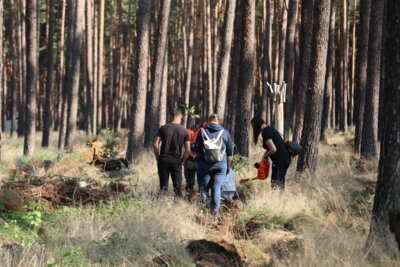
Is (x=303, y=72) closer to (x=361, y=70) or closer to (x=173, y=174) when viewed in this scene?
(x=361, y=70)

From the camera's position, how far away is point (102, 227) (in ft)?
26.1

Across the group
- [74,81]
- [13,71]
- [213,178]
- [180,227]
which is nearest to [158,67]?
[74,81]

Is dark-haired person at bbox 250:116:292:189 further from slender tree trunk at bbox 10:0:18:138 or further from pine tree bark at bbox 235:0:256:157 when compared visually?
slender tree trunk at bbox 10:0:18:138

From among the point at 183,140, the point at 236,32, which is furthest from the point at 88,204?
the point at 236,32

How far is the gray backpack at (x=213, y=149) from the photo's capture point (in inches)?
363

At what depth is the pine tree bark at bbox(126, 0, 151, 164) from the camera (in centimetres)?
1680

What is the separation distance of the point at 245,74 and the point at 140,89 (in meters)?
3.76

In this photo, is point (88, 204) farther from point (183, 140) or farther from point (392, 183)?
point (392, 183)

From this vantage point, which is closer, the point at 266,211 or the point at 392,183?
the point at 392,183

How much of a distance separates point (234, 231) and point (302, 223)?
962 millimetres

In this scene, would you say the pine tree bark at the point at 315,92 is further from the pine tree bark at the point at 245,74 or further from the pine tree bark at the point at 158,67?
the pine tree bark at the point at 158,67

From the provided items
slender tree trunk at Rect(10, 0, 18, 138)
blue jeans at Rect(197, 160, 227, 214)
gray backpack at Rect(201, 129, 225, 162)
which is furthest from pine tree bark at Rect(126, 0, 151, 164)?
slender tree trunk at Rect(10, 0, 18, 138)

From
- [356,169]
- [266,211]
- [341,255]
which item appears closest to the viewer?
[341,255]

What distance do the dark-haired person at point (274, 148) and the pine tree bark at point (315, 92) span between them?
1700 millimetres
